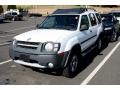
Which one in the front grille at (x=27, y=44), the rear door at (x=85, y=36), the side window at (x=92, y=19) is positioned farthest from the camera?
the side window at (x=92, y=19)

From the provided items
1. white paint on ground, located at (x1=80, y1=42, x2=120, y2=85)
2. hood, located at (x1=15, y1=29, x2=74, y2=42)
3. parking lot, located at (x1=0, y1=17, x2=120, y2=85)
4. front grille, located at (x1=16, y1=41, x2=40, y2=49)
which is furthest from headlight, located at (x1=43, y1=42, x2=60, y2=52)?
white paint on ground, located at (x1=80, y1=42, x2=120, y2=85)

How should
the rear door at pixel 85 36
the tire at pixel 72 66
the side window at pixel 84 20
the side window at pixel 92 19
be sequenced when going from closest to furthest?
the tire at pixel 72 66, the rear door at pixel 85 36, the side window at pixel 84 20, the side window at pixel 92 19

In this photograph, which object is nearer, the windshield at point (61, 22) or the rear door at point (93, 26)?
the windshield at point (61, 22)

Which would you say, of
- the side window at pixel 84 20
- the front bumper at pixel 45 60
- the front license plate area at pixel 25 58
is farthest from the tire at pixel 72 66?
the side window at pixel 84 20

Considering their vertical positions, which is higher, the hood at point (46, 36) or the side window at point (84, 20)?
the side window at point (84, 20)

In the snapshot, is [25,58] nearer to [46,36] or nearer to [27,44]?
[27,44]

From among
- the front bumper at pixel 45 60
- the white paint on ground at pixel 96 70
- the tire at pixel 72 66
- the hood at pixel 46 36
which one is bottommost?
the white paint on ground at pixel 96 70

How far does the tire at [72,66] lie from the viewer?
681 cm

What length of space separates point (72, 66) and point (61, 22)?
5.62 ft

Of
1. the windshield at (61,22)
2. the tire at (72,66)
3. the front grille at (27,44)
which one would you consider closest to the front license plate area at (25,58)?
the front grille at (27,44)

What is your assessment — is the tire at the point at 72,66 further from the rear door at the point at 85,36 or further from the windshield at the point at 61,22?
the windshield at the point at 61,22

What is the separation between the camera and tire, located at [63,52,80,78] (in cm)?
681

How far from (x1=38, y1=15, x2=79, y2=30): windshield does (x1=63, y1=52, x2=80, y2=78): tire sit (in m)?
0.99
